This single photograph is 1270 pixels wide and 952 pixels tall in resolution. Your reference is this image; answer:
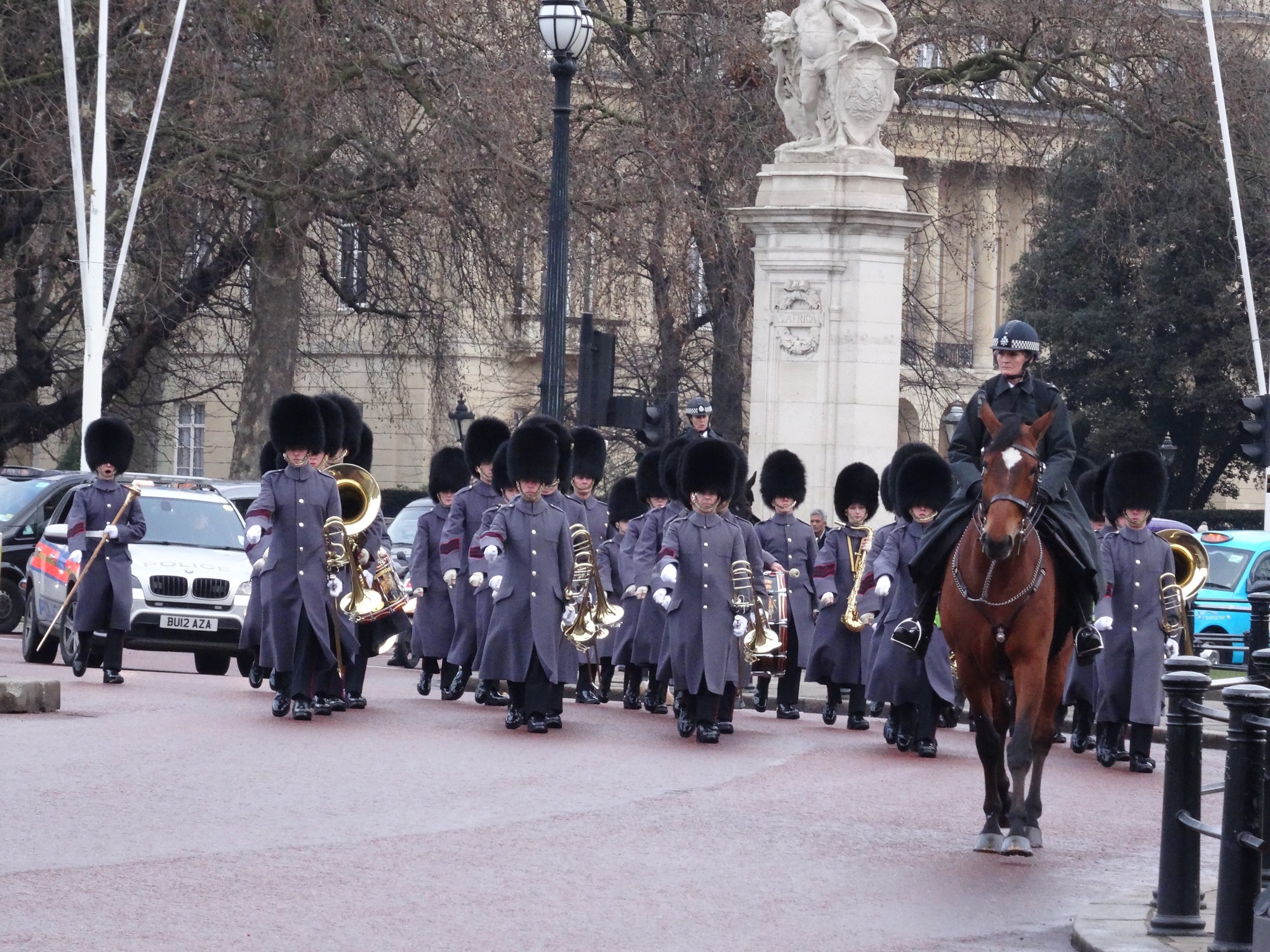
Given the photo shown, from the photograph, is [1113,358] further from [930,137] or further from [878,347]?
[878,347]

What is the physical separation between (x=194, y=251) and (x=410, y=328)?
2750 millimetres

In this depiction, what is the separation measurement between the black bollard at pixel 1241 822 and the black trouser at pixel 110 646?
35.1ft

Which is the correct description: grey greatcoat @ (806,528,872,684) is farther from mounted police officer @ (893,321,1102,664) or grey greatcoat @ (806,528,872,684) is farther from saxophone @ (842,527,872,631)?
mounted police officer @ (893,321,1102,664)

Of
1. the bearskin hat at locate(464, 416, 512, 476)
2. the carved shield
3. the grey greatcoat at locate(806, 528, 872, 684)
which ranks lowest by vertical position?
the grey greatcoat at locate(806, 528, 872, 684)

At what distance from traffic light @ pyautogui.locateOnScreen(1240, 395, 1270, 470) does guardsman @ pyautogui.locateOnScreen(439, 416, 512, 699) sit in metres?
10.2

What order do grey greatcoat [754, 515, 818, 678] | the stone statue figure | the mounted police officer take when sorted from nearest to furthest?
the mounted police officer
grey greatcoat [754, 515, 818, 678]
the stone statue figure

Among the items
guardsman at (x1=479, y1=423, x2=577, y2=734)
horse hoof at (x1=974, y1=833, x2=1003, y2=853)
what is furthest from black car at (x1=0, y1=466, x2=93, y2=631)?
horse hoof at (x1=974, y1=833, x2=1003, y2=853)

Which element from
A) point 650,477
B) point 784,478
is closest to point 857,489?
point 784,478

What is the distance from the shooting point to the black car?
24.6 metres

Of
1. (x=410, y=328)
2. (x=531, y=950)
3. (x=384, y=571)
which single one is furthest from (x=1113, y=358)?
(x=531, y=950)

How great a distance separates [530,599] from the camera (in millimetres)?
15258

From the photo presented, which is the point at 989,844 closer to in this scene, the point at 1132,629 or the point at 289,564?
the point at 1132,629

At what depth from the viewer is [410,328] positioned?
3028 centimetres

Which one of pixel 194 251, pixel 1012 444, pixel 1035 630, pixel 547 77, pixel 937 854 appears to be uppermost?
pixel 547 77
